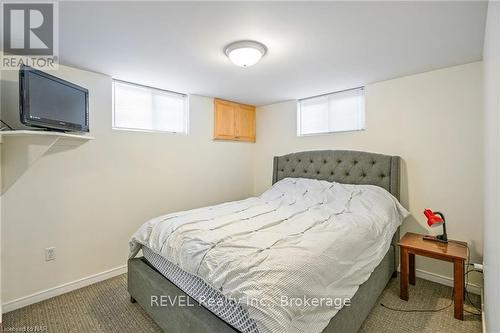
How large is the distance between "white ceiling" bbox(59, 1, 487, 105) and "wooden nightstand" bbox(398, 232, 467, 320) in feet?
5.41

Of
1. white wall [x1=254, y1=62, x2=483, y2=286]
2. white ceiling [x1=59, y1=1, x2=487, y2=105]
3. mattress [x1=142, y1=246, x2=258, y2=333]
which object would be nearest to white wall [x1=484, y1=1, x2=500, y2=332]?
white ceiling [x1=59, y1=1, x2=487, y2=105]

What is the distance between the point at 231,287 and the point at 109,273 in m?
2.05

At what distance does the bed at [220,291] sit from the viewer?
1280 millimetres

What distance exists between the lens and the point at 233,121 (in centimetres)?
376

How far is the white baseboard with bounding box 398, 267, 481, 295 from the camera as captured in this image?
2176mm

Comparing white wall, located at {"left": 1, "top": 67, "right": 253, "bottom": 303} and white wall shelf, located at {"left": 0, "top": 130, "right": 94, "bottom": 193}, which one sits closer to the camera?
white wall shelf, located at {"left": 0, "top": 130, "right": 94, "bottom": 193}

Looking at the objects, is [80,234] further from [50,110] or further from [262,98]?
[262,98]

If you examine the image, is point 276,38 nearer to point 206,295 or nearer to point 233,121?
point 206,295

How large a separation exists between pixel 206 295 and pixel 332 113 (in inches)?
107

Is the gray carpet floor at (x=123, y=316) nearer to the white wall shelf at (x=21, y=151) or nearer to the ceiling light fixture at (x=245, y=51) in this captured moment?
the white wall shelf at (x=21, y=151)

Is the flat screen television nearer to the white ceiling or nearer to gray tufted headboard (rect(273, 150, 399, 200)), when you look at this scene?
the white ceiling

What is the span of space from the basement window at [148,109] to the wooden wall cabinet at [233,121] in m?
0.49

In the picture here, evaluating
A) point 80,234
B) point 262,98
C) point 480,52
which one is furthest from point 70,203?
point 480,52

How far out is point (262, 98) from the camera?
3.53m
